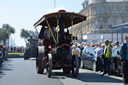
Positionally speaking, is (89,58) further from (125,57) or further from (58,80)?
(125,57)

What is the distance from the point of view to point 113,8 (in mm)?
75625

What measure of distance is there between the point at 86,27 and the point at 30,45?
47375mm

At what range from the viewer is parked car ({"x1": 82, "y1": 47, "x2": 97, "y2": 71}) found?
62.1 ft

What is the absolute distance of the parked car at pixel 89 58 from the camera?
18.9 metres

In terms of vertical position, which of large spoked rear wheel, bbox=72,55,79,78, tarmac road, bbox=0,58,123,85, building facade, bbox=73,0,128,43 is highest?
building facade, bbox=73,0,128,43

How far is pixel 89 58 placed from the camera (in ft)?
64.4

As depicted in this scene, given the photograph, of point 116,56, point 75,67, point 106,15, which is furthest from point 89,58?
point 106,15

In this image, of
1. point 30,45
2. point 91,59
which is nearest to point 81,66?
point 91,59

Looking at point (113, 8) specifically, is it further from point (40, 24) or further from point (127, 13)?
point (40, 24)

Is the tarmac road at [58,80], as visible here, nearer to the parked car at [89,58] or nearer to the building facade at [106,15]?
the parked car at [89,58]

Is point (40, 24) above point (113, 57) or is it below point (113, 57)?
above

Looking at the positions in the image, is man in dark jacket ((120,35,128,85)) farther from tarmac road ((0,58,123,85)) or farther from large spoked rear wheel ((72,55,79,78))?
large spoked rear wheel ((72,55,79,78))

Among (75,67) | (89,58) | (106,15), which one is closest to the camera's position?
(75,67)

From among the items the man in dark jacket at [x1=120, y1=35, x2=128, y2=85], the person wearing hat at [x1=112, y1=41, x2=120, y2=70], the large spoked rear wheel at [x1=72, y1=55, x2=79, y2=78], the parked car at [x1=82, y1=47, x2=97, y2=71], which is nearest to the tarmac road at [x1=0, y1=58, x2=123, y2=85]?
the large spoked rear wheel at [x1=72, y1=55, x2=79, y2=78]
